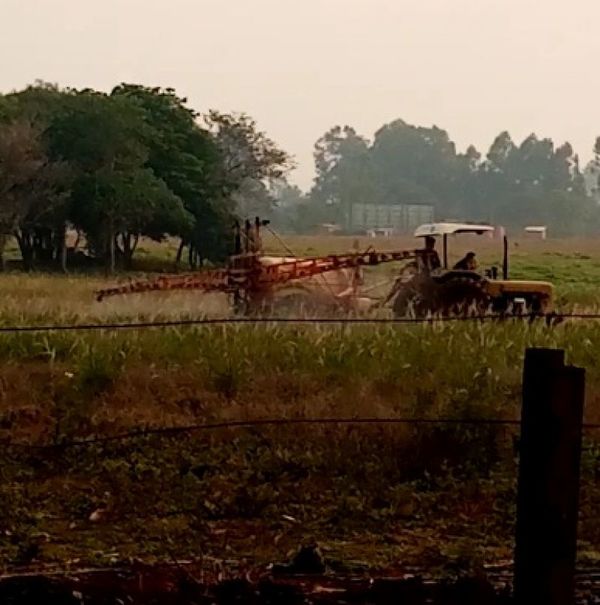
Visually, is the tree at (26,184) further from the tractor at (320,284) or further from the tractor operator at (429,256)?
the tractor operator at (429,256)

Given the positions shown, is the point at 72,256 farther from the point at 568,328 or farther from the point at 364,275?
the point at 568,328

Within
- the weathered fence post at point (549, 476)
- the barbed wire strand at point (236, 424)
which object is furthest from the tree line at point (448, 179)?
the weathered fence post at point (549, 476)

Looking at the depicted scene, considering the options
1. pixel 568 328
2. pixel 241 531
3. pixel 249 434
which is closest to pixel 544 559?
pixel 241 531

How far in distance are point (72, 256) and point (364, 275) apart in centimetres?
114

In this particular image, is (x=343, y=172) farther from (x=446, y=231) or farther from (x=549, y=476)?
(x=549, y=476)

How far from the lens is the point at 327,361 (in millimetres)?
4379

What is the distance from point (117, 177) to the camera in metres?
4.86

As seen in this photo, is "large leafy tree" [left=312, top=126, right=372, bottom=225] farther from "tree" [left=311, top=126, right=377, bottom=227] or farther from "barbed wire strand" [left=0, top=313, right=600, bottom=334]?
"barbed wire strand" [left=0, top=313, right=600, bottom=334]

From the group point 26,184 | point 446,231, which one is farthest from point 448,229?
point 26,184

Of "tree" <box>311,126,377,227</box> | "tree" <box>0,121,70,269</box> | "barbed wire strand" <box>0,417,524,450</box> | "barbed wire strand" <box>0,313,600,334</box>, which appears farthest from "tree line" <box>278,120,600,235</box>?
"barbed wire strand" <box>0,417,524,450</box>

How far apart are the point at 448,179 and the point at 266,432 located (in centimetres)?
170

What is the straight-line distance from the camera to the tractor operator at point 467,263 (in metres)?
5.06

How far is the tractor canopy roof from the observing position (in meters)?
4.93

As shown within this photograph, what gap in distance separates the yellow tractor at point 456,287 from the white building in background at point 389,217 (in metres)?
0.05
